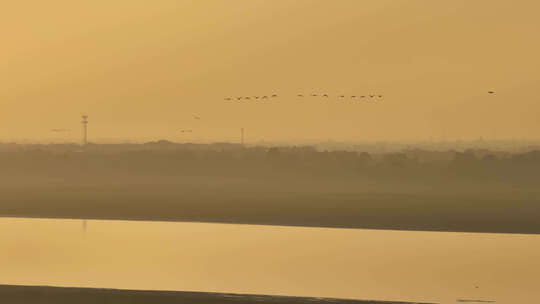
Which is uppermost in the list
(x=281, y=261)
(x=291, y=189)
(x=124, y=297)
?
(x=291, y=189)

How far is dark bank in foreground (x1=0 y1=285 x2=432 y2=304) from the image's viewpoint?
69.6 feet

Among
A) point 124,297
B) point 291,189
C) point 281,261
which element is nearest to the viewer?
point 124,297

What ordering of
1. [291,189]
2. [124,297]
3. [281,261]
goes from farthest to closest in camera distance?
1. [291,189]
2. [281,261]
3. [124,297]

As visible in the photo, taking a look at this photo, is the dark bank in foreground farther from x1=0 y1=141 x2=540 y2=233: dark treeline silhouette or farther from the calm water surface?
x1=0 y1=141 x2=540 y2=233: dark treeline silhouette

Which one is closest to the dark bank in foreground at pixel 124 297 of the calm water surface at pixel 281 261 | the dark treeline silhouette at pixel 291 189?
the calm water surface at pixel 281 261

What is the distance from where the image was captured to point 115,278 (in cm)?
2522

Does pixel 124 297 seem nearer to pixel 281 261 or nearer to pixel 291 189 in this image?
pixel 281 261

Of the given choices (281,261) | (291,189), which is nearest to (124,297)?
(281,261)

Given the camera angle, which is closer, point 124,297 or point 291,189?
point 124,297

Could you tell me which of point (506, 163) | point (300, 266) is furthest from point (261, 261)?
point (506, 163)

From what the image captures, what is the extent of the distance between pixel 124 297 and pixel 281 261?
7692mm

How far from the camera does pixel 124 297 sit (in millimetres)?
21531

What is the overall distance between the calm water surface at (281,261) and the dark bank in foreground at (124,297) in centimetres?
145

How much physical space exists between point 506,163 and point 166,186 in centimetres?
2528
